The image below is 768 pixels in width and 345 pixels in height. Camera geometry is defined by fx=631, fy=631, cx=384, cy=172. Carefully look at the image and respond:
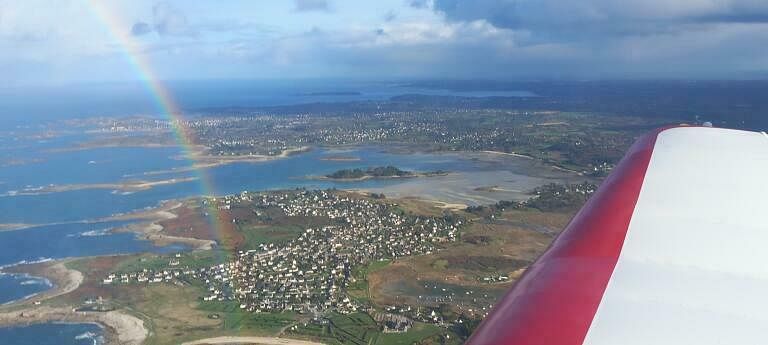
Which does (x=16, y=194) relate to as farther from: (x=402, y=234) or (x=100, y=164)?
(x=402, y=234)

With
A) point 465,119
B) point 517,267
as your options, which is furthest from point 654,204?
point 465,119

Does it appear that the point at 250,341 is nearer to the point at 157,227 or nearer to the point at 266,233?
the point at 266,233

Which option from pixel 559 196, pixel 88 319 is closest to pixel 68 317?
pixel 88 319

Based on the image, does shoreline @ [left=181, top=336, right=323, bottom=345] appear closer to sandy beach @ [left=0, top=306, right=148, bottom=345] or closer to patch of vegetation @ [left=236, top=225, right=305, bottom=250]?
sandy beach @ [left=0, top=306, right=148, bottom=345]

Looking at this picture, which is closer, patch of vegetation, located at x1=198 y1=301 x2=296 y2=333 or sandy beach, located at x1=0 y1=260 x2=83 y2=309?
patch of vegetation, located at x1=198 y1=301 x2=296 y2=333

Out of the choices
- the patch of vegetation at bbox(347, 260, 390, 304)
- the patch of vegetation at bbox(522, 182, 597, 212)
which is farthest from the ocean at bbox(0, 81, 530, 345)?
the patch of vegetation at bbox(522, 182, 597, 212)

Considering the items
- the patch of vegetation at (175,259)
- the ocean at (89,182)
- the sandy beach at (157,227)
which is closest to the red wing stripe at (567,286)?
the ocean at (89,182)

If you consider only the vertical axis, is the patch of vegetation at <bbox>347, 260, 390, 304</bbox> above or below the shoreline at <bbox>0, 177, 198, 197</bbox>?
below
